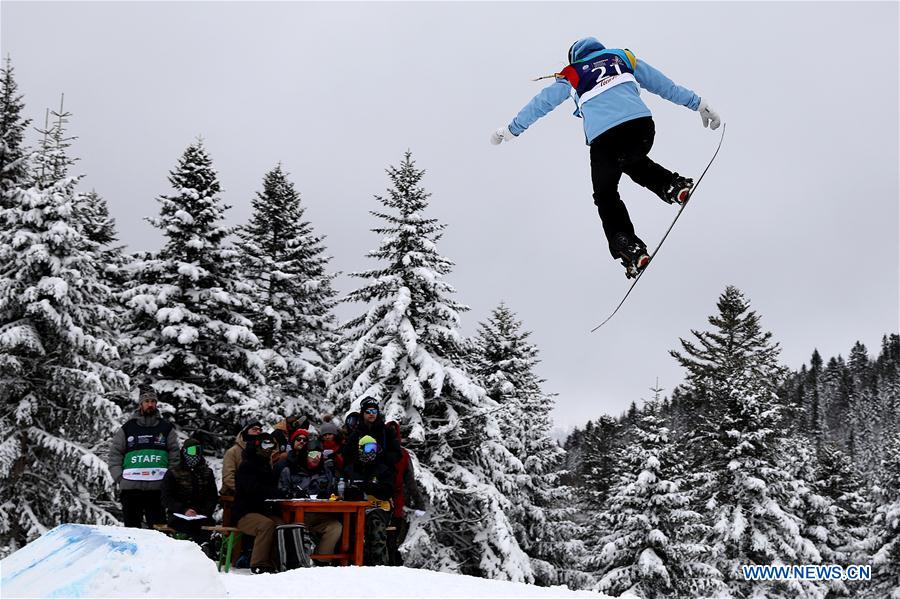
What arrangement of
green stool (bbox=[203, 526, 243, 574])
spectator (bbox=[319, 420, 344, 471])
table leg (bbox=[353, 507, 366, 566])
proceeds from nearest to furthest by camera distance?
1. table leg (bbox=[353, 507, 366, 566])
2. green stool (bbox=[203, 526, 243, 574])
3. spectator (bbox=[319, 420, 344, 471])

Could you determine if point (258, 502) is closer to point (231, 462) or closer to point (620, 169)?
point (231, 462)

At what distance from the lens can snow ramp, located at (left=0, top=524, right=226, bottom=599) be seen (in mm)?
3666

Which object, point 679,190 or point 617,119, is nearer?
point 617,119

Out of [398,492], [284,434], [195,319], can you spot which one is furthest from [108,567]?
[195,319]

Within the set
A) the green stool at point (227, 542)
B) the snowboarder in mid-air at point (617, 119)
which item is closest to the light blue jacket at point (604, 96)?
the snowboarder in mid-air at point (617, 119)

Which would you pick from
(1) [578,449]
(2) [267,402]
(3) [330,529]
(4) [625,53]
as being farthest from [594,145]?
(1) [578,449]

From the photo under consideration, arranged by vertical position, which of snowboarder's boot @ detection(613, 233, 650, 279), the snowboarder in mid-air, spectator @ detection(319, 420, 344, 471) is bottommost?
spectator @ detection(319, 420, 344, 471)

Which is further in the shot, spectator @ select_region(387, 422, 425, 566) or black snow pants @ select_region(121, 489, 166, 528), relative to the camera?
spectator @ select_region(387, 422, 425, 566)

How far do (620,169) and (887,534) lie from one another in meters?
25.6

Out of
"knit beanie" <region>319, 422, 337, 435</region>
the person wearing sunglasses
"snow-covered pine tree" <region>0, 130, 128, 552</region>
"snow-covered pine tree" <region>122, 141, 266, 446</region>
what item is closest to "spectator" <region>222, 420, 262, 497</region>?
the person wearing sunglasses

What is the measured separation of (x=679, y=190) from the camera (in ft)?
18.7

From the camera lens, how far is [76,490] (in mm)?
14891

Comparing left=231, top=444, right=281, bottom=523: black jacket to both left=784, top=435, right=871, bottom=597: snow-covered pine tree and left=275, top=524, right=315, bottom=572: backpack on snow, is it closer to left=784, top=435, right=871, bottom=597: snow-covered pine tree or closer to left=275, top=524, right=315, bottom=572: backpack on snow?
left=275, top=524, right=315, bottom=572: backpack on snow

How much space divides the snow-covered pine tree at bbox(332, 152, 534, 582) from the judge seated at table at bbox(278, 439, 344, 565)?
780 cm
